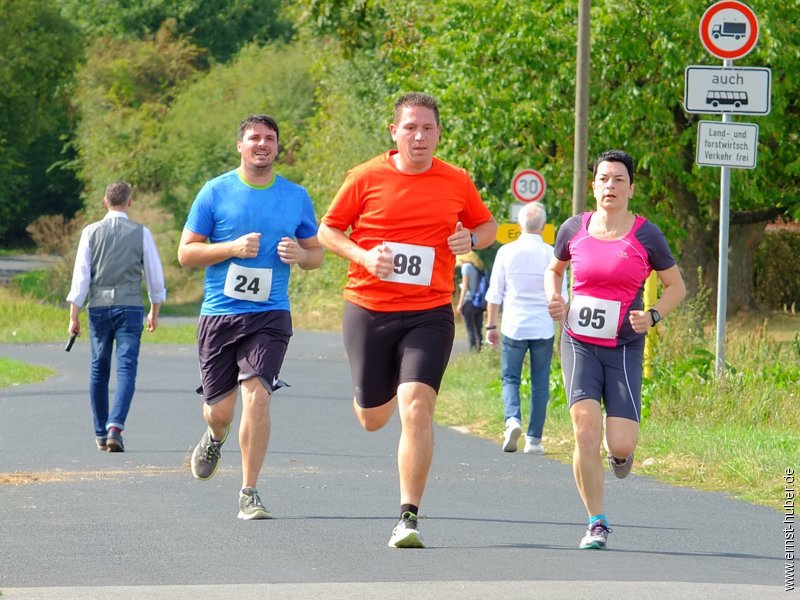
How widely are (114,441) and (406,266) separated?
495cm

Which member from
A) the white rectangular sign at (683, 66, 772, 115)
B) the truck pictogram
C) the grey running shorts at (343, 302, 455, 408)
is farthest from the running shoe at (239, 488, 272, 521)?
the truck pictogram

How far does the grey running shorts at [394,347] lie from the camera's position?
7.94 m

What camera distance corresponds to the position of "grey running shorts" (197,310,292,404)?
8.61 meters

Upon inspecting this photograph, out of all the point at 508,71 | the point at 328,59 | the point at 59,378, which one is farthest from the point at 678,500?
the point at 328,59

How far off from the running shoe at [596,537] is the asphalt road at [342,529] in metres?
0.11

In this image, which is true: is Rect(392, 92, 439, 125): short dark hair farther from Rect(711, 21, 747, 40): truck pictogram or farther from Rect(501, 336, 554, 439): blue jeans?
Rect(711, 21, 747, 40): truck pictogram

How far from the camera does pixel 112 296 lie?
12.3 m

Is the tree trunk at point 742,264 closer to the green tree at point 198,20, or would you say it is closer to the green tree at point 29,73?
the green tree at point 29,73

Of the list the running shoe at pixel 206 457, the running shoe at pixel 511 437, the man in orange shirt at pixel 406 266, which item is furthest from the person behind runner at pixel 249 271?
the running shoe at pixel 511 437

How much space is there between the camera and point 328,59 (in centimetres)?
4394

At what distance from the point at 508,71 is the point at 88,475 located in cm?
1625

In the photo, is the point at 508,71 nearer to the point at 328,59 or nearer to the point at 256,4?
the point at 328,59

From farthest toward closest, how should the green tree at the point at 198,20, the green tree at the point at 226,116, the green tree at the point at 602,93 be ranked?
the green tree at the point at 198,20 → the green tree at the point at 226,116 → the green tree at the point at 602,93

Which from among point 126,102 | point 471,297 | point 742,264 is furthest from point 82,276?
point 126,102
